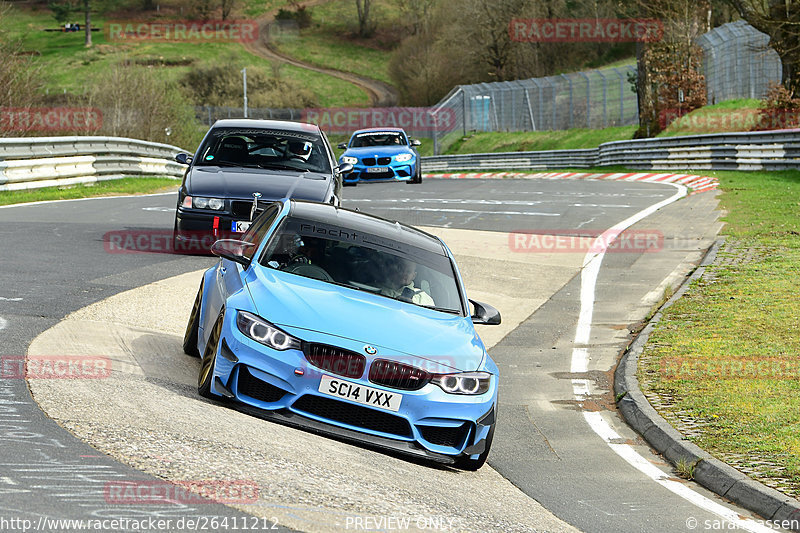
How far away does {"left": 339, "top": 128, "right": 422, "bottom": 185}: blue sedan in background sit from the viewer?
30453 millimetres

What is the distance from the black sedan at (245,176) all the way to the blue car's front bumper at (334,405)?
256 inches

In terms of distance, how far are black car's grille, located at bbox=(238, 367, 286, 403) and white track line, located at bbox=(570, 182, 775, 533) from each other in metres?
2.71

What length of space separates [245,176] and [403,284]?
20.9 feet

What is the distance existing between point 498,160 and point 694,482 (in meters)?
42.5

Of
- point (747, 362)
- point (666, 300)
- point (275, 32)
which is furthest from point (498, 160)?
point (275, 32)

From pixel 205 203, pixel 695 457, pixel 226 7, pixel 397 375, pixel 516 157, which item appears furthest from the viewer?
pixel 226 7

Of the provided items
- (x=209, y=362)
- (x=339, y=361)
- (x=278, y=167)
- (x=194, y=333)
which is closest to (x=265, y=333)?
(x=339, y=361)

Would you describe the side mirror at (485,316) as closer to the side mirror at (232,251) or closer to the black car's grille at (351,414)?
the black car's grille at (351,414)

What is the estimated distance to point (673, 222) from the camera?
20.7m

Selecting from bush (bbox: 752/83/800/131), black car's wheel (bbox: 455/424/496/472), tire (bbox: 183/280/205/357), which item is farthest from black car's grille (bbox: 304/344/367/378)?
bush (bbox: 752/83/800/131)

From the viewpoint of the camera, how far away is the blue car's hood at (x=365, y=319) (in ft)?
22.2

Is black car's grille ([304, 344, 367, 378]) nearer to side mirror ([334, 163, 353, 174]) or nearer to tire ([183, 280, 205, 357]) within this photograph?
tire ([183, 280, 205, 357])

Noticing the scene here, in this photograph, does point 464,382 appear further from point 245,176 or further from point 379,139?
point 379,139

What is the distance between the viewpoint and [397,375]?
6715 millimetres
